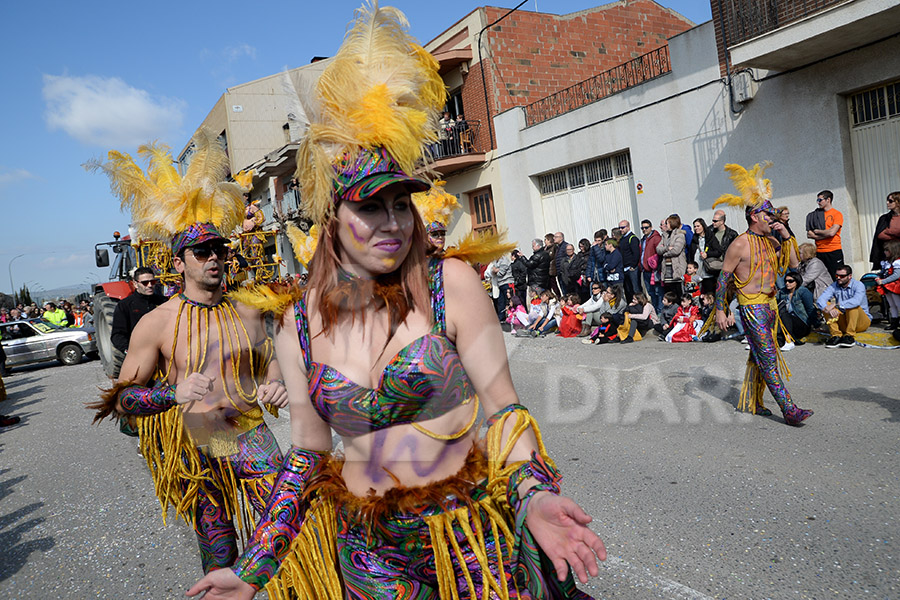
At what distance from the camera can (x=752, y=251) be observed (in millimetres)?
5836

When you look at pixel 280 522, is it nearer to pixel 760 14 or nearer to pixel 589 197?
pixel 760 14

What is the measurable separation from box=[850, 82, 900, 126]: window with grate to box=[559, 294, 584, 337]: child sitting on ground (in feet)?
16.9

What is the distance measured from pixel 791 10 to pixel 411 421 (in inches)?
452

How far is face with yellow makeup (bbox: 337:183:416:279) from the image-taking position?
5.94ft

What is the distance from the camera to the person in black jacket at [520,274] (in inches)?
547

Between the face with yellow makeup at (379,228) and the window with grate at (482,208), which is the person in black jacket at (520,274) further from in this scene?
the face with yellow makeup at (379,228)

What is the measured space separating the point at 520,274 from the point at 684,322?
4223mm

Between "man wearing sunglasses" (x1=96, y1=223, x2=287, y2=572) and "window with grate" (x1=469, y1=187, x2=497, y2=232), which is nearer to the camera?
"man wearing sunglasses" (x1=96, y1=223, x2=287, y2=572)

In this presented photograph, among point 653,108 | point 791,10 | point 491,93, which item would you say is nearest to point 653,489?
point 791,10

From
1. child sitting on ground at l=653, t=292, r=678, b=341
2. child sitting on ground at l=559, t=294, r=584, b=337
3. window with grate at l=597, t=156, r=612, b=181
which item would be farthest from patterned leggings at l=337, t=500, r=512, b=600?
window with grate at l=597, t=156, r=612, b=181

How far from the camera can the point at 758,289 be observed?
5.80 meters

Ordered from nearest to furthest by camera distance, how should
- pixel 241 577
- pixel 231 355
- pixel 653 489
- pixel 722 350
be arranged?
1. pixel 241 577
2. pixel 231 355
3. pixel 653 489
4. pixel 722 350

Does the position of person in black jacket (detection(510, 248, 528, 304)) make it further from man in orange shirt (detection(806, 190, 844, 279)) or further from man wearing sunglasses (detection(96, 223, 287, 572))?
man wearing sunglasses (detection(96, 223, 287, 572))

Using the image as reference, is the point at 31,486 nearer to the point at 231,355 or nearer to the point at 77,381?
the point at 231,355
